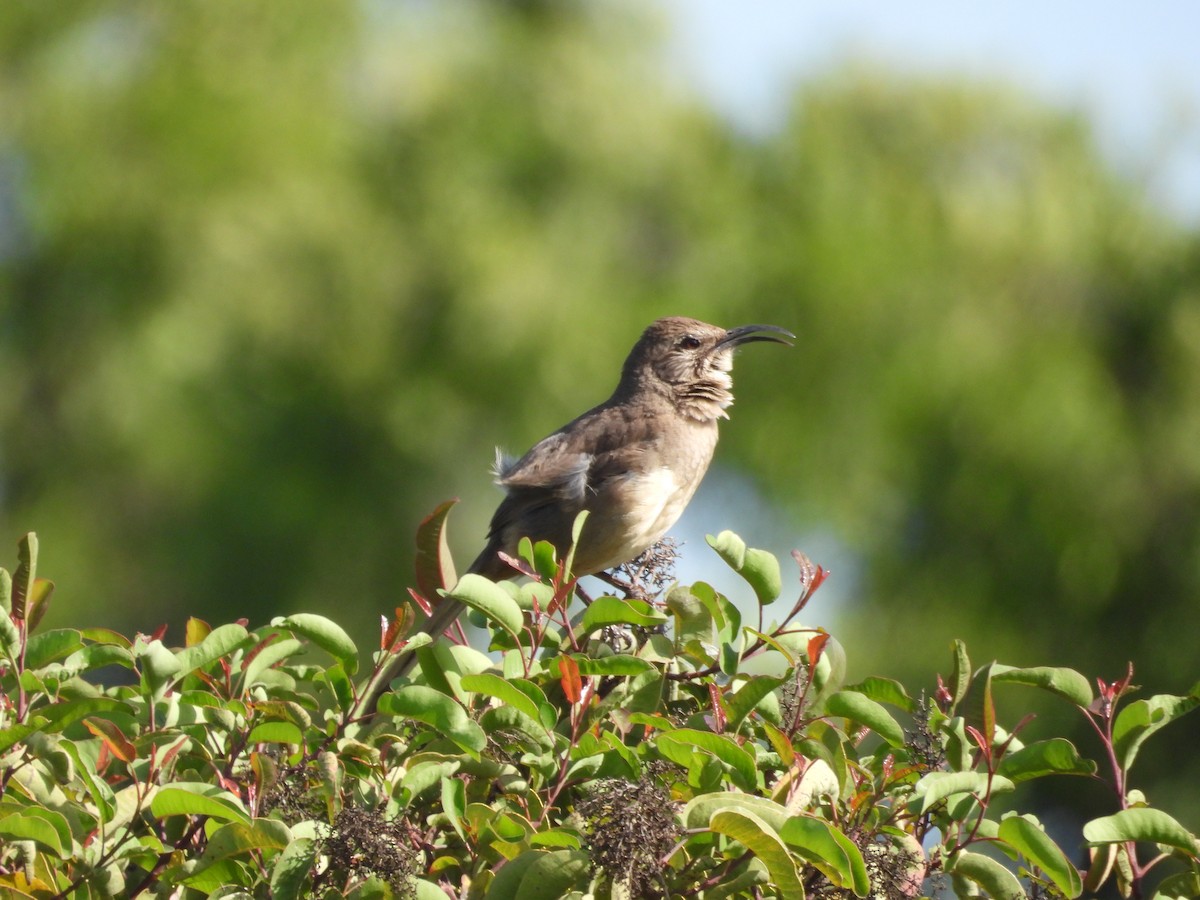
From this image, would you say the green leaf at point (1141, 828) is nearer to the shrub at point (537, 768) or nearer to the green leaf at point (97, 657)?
the shrub at point (537, 768)

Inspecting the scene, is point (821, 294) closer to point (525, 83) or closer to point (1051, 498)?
point (1051, 498)

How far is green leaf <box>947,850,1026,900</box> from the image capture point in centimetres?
219

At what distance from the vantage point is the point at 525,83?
15562 millimetres

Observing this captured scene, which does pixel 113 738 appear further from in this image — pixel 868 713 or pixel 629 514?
pixel 629 514

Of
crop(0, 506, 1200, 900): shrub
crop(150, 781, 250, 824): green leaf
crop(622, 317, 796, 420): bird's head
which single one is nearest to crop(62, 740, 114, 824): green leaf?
crop(0, 506, 1200, 900): shrub

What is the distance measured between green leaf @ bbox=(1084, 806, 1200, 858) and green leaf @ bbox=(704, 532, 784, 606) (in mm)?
613

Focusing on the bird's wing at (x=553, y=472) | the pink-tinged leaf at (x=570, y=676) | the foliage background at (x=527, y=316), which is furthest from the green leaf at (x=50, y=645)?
the foliage background at (x=527, y=316)

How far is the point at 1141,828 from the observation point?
2.13 metres

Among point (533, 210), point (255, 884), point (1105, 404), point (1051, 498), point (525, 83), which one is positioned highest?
point (525, 83)

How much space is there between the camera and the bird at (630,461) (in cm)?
499

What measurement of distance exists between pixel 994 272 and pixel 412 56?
7.09 metres

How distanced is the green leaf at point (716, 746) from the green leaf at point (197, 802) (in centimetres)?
63

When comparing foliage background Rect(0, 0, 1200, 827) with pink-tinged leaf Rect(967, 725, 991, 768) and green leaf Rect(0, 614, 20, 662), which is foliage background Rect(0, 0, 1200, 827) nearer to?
pink-tinged leaf Rect(967, 725, 991, 768)

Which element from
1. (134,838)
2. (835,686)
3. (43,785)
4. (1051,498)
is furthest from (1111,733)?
(1051,498)
